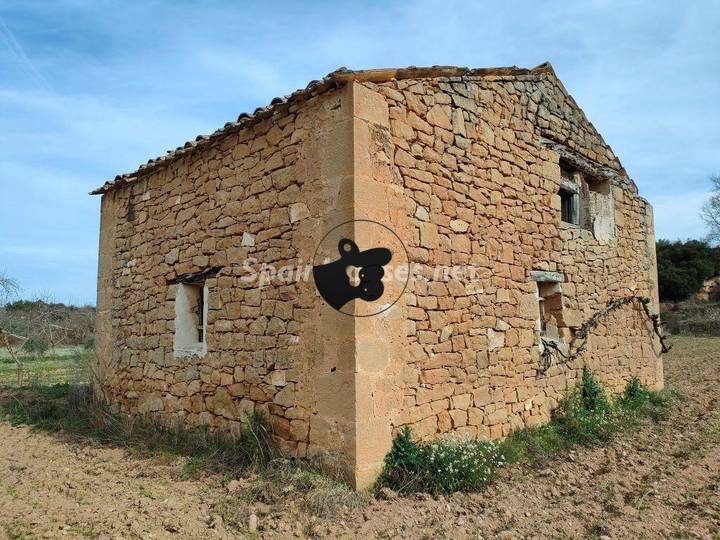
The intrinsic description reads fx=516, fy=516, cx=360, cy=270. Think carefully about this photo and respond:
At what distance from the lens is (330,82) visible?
4742 millimetres

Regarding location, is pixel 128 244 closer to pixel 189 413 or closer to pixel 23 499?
pixel 189 413

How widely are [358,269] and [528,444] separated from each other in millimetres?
2980

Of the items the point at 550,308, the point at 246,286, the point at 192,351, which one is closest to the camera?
the point at 246,286

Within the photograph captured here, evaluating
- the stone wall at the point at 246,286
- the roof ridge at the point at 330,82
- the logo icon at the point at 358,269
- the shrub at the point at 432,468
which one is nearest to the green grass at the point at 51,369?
the stone wall at the point at 246,286

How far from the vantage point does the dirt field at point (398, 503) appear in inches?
150

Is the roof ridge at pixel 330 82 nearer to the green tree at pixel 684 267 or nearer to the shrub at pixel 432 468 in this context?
the shrub at pixel 432 468

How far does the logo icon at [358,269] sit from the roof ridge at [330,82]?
133 cm

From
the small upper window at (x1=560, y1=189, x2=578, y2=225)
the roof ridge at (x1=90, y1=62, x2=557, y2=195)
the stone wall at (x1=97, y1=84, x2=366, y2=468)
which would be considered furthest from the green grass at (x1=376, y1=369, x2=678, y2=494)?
the roof ridge at (x1=90, y1=62, x2=557, y2=195)

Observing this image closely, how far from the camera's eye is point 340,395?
14.5ft

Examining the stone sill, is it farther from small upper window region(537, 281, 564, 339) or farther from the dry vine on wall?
small upper window region(537, 281, 564, 339)

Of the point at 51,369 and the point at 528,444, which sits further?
the point at 51,369

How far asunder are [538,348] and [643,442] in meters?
1.70

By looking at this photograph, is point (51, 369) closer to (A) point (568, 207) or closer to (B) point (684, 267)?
(A) point (568, 207)

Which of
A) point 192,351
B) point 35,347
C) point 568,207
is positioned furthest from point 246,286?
point 35,347
